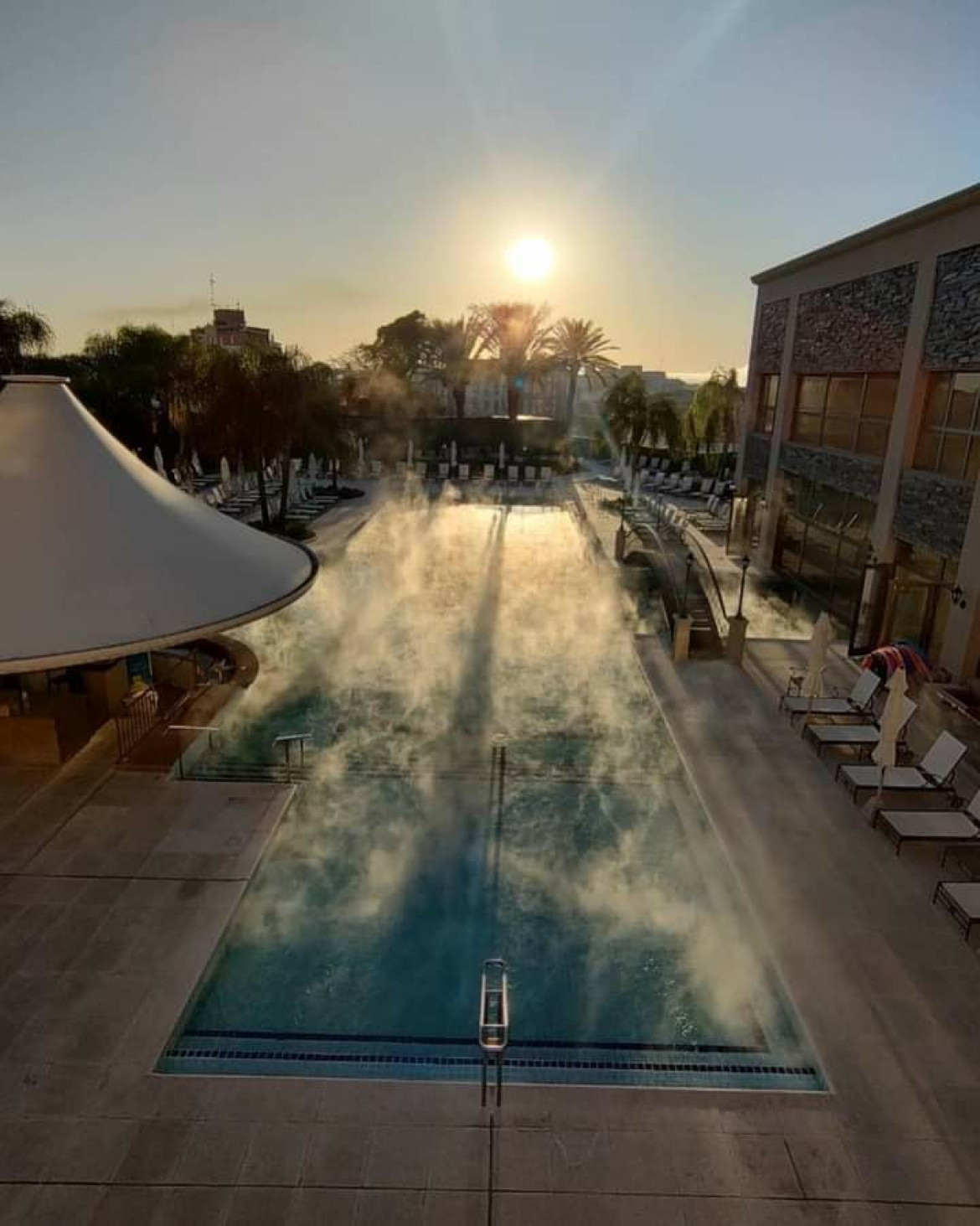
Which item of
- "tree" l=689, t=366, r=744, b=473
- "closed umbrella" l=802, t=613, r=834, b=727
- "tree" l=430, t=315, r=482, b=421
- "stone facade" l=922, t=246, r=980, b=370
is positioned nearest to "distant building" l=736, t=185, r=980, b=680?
"stone facade" l=922, t=246, r=980, b=370

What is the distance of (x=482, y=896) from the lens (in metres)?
8.23

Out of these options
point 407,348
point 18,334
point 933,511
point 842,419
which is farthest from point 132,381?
point 933,511

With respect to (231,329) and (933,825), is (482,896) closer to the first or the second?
(933,825)

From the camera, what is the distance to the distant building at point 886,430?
13.6 metres

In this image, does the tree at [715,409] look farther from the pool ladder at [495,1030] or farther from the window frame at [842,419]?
the pool ladder at [495,1030]

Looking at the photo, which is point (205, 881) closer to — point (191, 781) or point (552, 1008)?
point (191, 781)

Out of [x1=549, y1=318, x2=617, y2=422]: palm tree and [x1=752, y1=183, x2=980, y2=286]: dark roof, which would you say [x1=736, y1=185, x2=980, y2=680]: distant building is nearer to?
[x1=752, y1=183, x2=980, y2=286]: dark roof

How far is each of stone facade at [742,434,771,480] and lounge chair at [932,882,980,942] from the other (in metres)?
17.8

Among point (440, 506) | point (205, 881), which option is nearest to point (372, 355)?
point (440, 506)

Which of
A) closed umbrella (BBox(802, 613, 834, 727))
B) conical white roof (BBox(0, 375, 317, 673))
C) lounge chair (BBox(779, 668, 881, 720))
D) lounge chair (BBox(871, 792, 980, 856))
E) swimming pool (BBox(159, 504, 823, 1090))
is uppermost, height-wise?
conical white roof (BBox(0, 375, 317, 673))

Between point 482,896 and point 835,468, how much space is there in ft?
49.4

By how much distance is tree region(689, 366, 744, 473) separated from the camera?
44.5 m

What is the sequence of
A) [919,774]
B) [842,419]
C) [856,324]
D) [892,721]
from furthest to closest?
[842,419], [856,324], [919,774], [892,721]

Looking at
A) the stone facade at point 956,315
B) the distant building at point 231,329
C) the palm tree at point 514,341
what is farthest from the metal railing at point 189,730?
the distant building at point 231,329
